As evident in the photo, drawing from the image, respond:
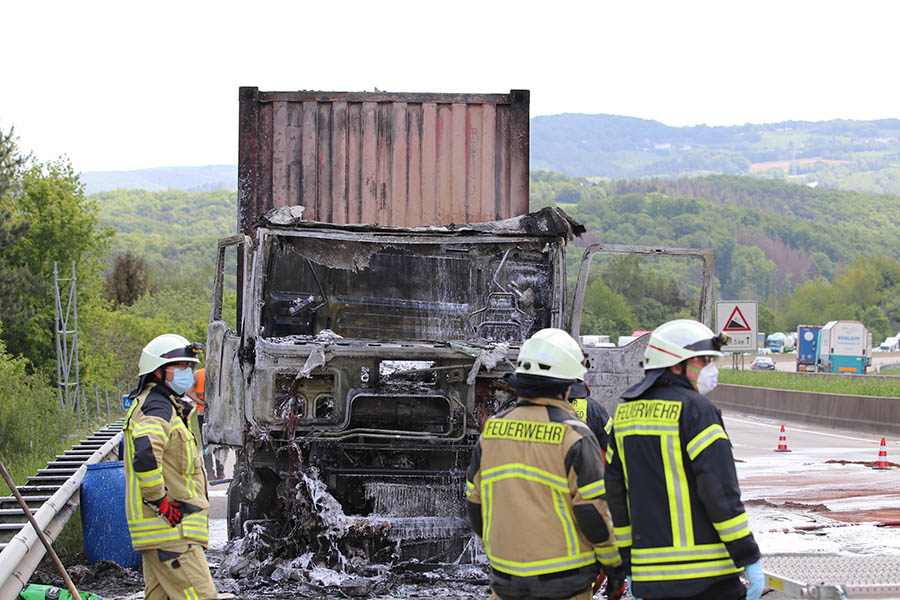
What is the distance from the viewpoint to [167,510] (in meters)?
5.14

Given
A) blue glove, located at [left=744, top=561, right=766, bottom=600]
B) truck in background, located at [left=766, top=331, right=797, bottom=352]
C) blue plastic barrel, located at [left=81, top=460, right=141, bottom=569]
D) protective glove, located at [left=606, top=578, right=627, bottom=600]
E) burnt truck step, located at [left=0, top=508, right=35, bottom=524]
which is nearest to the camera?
blue glove, located at [left=744, top=561, right=766, bottom=600]

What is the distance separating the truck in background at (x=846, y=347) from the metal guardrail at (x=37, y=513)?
139ft

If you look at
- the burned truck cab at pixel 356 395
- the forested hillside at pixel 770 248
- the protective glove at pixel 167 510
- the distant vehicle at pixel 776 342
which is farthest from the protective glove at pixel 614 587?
the distant vehicle at pixel 776 342

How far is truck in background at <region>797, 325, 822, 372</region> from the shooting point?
52625mm

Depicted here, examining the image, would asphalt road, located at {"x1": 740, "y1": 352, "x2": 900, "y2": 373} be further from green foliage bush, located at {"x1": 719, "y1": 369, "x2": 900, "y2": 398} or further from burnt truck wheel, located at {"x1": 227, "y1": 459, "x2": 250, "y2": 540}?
burnt truck wheel, located at {"x1": 227, "y1": 459, "x2": 250, "y2": 540}

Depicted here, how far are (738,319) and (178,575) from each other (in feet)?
47.4

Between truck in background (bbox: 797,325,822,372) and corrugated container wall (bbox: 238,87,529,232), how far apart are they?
149 feet

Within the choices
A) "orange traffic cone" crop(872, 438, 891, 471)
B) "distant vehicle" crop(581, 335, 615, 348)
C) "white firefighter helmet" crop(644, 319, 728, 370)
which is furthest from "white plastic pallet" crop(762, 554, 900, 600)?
"orange traffic cone" crop(872, 438, 891, 471)

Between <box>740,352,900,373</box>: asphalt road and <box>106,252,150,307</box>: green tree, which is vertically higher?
<box>106,252,150,307</box>: green tree

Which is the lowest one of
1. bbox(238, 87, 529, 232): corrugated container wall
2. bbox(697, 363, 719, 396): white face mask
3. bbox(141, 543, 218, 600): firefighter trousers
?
bbox(141, 543, 218, 600): firefighter trousers

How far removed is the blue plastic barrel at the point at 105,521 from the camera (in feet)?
25.5

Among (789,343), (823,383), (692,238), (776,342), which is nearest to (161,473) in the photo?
(823,383)

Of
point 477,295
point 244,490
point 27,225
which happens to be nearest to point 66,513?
point 244,490

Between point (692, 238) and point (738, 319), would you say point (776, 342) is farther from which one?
point (738, 319)
